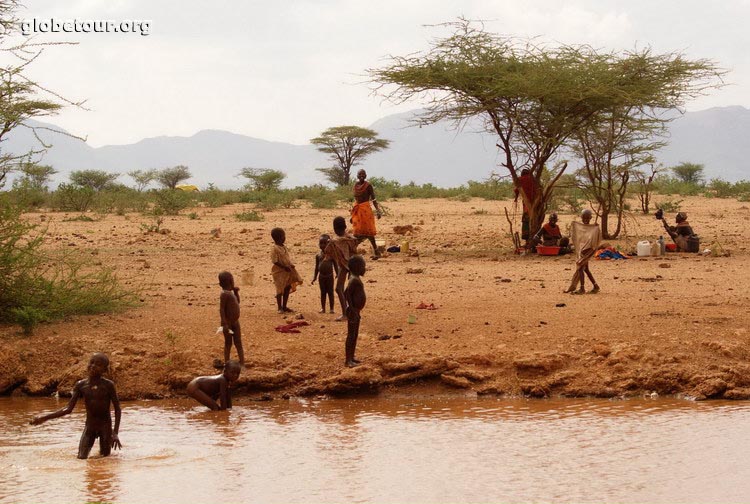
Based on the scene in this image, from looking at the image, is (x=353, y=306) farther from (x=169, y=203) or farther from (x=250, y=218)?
(x=169, y=203)

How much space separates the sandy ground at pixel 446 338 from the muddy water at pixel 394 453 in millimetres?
295

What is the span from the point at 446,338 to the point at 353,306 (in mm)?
1185

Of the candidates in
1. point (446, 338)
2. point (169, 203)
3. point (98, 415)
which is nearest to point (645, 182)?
point (169, 203)

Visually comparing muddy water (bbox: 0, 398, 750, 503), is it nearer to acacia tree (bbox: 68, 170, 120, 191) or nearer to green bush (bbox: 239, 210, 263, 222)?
green bush (bbox: 239, 210, 263, 222)

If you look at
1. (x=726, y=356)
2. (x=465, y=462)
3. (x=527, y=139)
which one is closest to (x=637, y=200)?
(x=527, y=139)

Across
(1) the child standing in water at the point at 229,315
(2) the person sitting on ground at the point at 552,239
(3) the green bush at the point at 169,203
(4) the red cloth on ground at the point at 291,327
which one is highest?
(3) the green bush at the point at 169,203

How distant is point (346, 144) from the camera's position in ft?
156

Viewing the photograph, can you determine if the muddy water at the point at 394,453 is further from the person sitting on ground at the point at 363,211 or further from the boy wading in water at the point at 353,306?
the person sitting on ground at the point at 363,211

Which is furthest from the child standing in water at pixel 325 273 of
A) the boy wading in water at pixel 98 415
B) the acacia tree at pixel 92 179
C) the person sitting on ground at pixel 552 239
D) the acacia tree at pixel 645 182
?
the acacia tree at pixel 92 179

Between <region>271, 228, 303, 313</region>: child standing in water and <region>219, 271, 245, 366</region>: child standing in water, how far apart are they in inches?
63.8

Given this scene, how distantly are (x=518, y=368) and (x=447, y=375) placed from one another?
0.62 meters

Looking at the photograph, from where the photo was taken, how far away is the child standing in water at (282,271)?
10188 millimetres

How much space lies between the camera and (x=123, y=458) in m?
6.62

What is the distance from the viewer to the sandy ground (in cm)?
846
